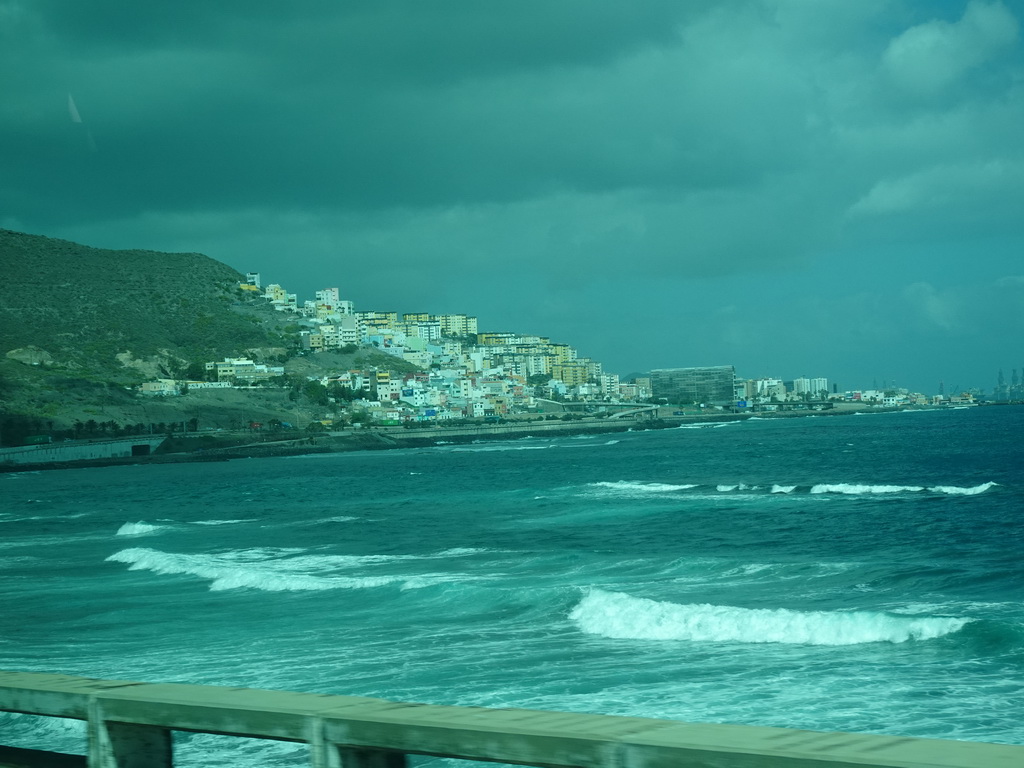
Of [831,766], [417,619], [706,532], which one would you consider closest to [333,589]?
[417,619]

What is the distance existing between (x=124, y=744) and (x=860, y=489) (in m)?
36.0

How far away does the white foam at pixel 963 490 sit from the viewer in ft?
109

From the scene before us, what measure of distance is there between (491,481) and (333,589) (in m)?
33.7

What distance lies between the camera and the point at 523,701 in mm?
9297

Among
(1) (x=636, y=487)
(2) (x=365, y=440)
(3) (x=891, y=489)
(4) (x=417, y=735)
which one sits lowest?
(3) (x=891, y=489)

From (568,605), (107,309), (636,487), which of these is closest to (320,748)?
(568,605)

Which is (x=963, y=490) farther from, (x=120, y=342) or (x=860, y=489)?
(x=120, y=342)

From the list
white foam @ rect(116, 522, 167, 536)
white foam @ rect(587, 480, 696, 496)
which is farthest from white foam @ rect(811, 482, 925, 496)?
white foam @ rect(116, 522, 167, 536)

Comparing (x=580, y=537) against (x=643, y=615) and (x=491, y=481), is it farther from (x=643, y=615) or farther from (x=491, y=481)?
(x=491, y=481)

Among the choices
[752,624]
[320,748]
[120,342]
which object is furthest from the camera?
[120,342]

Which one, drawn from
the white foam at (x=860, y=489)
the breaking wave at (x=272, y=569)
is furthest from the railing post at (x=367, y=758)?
the white foam at (x=860, y=489)

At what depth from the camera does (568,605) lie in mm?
14648

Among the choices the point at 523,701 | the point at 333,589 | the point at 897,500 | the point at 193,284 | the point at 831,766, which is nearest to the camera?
the point at 831,766

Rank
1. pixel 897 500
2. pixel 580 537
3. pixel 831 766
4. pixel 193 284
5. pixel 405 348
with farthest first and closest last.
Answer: pixel 405 348
pixel 193 284
pixel 897 500
pixel 580 537
pixel 831 766
